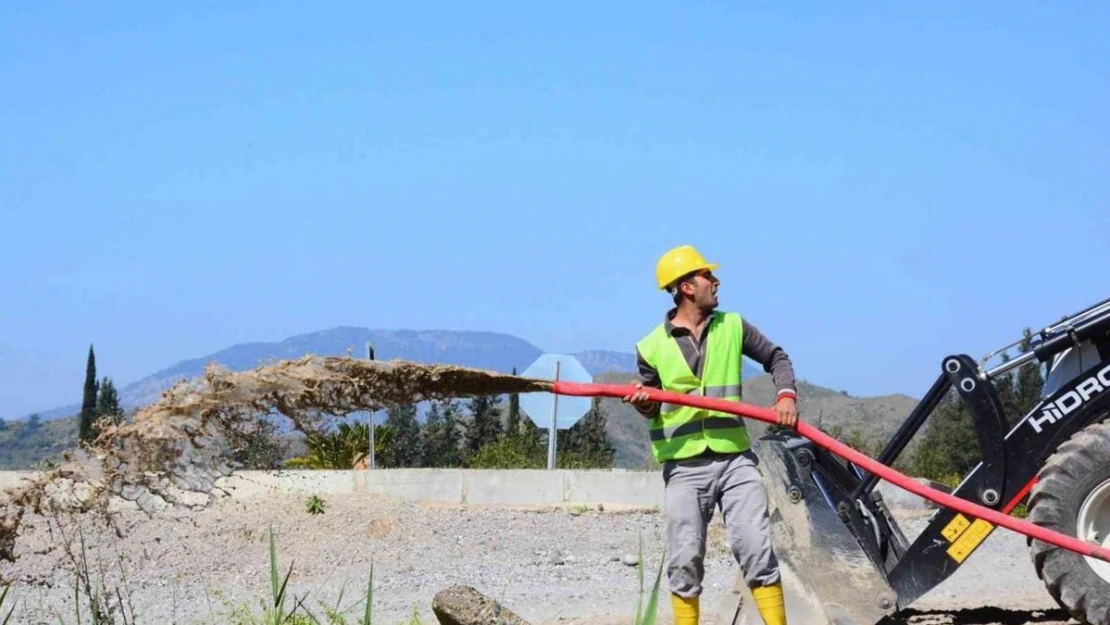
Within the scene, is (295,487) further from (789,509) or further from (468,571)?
(789,509)

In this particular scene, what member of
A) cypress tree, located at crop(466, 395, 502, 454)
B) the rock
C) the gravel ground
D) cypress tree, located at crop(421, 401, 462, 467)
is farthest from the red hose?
cypress tree, located at crop(466, 395, 502, 454)

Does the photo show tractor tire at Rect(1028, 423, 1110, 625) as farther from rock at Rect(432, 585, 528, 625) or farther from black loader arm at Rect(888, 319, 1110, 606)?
rock at Rect(432, 585, 528, 625)

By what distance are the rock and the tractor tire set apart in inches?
124

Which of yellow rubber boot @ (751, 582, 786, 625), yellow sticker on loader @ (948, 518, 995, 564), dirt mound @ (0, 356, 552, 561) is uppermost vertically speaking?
dirt mound @ (0, 356, 552, 561)

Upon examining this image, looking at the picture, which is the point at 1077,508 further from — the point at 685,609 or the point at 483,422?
the point at 483,422

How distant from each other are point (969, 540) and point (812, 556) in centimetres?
92

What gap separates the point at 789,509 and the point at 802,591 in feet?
A: 1.44

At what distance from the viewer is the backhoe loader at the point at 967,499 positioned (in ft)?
27.2

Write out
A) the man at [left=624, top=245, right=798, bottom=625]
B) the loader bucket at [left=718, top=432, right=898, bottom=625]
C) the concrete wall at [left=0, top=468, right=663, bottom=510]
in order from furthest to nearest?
the concrete wall at [left=0, top=468, right=663, bottom=510], the loader bucket at [left=718, top=432, right=898, bottom=625], the man at [left=624, top=245, right=798, bottom=625]

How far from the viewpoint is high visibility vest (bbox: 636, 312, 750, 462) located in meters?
7.43

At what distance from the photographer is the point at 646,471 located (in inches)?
726

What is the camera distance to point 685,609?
7.51 meters

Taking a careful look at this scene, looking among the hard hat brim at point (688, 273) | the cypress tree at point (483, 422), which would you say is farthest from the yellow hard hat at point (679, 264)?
the cypress tree at point (483, 422)

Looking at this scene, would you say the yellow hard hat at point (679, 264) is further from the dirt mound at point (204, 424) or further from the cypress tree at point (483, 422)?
the cypress tree at point (483, 422)
